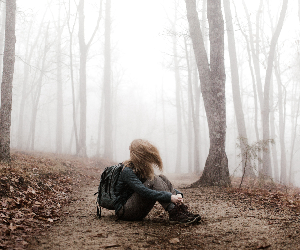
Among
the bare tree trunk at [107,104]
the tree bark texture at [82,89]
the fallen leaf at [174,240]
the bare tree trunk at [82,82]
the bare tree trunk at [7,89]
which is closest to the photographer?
the fallen leaf at [174,240]

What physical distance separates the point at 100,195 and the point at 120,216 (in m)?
→ 0.48

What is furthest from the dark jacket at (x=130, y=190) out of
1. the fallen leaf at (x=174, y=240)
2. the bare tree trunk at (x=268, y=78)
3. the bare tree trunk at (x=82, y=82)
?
the bare tree trunk at (x=82, y=82)

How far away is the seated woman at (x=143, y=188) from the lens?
3416 mm

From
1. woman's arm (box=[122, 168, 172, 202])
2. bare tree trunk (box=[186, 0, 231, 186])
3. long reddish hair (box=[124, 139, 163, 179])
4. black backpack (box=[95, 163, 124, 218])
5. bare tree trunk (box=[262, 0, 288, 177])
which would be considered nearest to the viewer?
woman's arm (box=[122, 168, 172, 202])

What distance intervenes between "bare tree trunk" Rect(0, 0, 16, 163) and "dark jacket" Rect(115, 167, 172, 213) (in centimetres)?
429

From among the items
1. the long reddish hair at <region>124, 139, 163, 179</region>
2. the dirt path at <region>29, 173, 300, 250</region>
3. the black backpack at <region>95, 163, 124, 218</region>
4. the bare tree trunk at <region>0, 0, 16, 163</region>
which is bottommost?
the dirt path at <region>29, 173, 300, 250</region>

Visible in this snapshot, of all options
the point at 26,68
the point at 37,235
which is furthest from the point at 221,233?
the point at 26,68

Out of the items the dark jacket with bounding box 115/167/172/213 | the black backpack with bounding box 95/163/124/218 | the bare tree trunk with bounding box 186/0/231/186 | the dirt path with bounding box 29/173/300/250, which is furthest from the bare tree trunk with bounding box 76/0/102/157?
the dark jacket with bounding box 115/167/172/213

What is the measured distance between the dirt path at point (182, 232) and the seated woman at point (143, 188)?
156 mm

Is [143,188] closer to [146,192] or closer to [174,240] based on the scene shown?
[146,192]

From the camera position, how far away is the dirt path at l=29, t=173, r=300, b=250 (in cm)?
277

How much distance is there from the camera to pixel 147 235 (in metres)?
3.13

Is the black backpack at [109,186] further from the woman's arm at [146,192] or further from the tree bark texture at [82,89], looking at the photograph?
the tree bark texture at [82,89]

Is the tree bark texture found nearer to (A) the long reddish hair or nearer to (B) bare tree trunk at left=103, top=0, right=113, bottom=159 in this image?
(B) bare tree trunk at left=103, top=0, right=113, bottom=159
